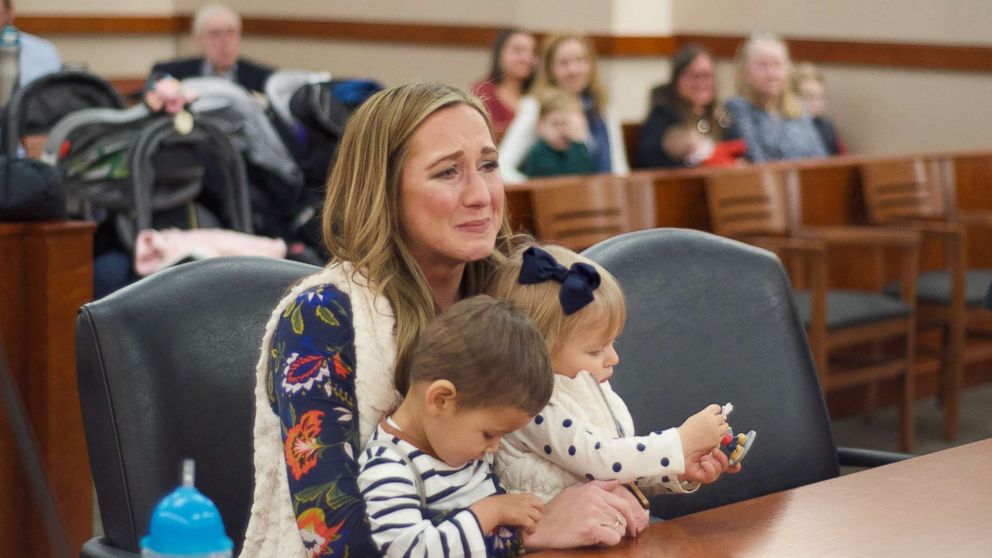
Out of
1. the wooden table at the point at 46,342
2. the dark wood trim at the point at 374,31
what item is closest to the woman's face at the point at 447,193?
the wooden table at the point at 46,342

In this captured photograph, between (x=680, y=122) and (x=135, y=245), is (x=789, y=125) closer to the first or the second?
(x=680, y=122)

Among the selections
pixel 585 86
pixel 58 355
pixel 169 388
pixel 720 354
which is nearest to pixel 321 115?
pixel 585 86

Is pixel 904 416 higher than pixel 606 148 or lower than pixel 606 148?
lower

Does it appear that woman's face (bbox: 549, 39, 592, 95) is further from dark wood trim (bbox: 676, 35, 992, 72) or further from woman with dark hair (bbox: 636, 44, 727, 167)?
dark wood trim (bbox: 676, 35, 992, 72)

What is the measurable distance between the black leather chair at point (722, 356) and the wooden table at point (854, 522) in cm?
31

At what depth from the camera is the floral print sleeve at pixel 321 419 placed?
154 cm

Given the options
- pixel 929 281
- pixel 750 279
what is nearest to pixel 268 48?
pixel 929 281

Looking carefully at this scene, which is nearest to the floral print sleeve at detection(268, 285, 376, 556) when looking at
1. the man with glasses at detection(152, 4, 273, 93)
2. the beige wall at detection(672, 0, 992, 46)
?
the man with glasses at detection(152, 4, 273, 93)

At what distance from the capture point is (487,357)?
4.81 feet

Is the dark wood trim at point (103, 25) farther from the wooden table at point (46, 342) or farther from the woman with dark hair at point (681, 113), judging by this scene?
the wooden table at point (46, 342)

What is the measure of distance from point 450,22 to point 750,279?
7058 mm

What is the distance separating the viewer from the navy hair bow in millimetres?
1649

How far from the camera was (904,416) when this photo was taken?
5.22 metres

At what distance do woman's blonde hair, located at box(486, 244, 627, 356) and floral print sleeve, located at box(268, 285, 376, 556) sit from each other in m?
0.21
